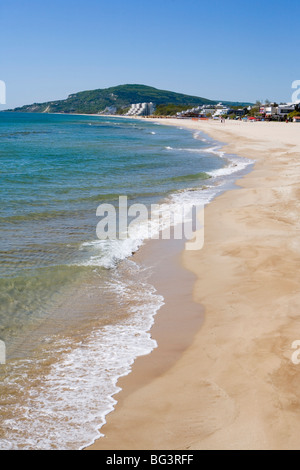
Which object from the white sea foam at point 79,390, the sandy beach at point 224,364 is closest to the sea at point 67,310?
the white sea foam at point 79,390

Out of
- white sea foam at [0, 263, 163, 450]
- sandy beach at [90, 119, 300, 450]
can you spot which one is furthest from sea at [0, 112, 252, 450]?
sandy beach at [90, 119, 300, 450]

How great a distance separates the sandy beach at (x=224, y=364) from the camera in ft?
13.5

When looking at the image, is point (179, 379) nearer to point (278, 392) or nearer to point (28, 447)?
point (278, 392)

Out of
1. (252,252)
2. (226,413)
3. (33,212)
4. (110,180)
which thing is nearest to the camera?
(226,413)

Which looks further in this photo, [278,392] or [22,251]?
[22,251]

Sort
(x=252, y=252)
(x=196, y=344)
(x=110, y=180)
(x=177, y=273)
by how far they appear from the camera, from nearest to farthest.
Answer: (x=196, y=344)
(x=177, y=273)
(x=252, y=252)
(x=110, y=180)

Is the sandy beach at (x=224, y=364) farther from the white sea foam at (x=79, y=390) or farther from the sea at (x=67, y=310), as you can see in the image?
the sea at (x=67, y=310)

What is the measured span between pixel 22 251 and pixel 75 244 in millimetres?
1365

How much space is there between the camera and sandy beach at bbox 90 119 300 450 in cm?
413

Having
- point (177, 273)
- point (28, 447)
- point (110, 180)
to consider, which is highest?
point (110, 180)

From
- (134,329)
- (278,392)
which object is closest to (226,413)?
(278,392)

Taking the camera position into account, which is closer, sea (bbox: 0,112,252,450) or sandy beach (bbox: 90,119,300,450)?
sandy beach (bbox: 90,119,300,450)

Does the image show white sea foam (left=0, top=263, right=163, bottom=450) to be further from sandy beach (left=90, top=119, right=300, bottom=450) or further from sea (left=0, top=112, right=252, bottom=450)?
sandy beach (left=90, top=119, right=300, bottom=450)

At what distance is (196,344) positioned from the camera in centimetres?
596
